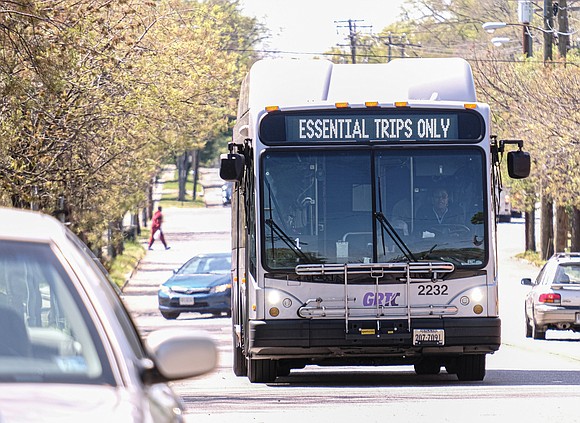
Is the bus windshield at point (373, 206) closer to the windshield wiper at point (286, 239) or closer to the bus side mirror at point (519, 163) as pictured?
the windshield wiper at point (286, 239)

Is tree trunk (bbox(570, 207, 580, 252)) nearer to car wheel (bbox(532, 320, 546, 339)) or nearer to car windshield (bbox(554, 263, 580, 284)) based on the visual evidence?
car windshield (bbox(554, 263, 580, 284))

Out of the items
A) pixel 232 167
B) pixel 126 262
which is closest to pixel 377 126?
pixel 232 167

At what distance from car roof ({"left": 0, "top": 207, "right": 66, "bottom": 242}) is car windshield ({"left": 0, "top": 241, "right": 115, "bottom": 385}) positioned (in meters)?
0.03

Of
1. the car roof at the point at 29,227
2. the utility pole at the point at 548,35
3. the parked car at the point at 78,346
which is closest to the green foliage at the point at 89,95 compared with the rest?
the car roof at the point at 29,227

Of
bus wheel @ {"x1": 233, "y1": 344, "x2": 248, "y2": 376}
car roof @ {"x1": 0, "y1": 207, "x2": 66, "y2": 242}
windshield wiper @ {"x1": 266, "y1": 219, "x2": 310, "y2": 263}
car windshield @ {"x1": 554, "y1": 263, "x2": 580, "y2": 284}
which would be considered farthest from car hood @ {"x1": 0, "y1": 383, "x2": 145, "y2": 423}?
car windshield @ {"x1": 554, "y1": 263, "x2": 580, "y2": 284}

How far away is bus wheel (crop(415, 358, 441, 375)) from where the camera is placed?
54.0 feet

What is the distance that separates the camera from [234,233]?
1791 centimetres

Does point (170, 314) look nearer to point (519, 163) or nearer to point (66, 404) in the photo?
point (519, 163)

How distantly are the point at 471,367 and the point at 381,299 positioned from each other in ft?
5.49

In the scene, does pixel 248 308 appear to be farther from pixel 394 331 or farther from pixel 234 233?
pixel 234 233

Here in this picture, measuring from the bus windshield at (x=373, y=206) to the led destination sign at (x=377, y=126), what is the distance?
0.53 feet

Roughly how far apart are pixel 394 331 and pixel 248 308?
1595 millimetres

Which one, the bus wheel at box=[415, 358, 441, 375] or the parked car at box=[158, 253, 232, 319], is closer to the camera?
the bus wheel at box=[415, 358, 441, 375]

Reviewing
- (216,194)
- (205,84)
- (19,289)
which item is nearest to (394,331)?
(19,289)
